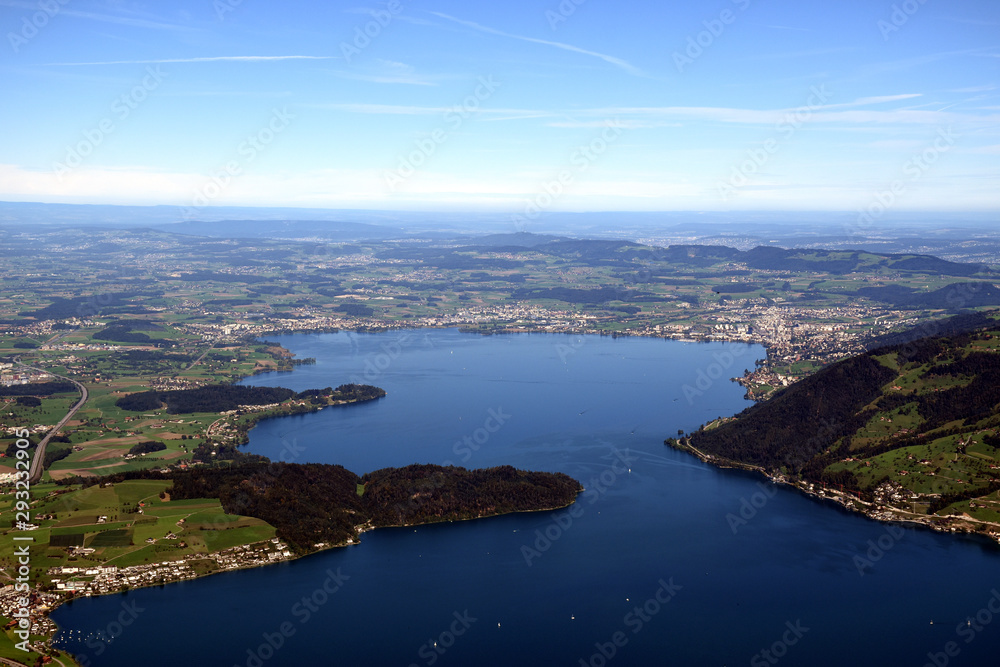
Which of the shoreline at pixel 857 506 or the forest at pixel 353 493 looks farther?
the shoreline at pixel 857 506

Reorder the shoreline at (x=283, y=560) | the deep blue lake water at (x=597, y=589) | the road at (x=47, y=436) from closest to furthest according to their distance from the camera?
1. the deep blue lake water at (x=597, y=589)
2. the shoreline at (x=283, y=560)
3. the road at (x=47, y=436)

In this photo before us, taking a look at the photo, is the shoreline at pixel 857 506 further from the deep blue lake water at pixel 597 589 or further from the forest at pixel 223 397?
the forest at pixel 223 397

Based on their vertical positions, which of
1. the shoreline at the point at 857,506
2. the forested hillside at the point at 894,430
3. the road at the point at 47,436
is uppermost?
the forested hillside at the point at 894,430

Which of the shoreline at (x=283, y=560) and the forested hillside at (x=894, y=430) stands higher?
the forested hillside at (x=894, y=430)

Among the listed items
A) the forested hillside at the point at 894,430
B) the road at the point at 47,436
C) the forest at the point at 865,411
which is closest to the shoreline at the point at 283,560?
the forest at the point at 865,411

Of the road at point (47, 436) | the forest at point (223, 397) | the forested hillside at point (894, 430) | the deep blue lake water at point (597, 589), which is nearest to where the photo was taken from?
the deep blue lake water at point (597, 589)

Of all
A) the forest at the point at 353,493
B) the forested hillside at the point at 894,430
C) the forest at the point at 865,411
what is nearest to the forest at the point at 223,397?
the forest at the point at 353,493

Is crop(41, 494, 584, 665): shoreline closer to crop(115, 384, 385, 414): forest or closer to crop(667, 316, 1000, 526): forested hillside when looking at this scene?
crop(667, 316, 1000, 526): forested hillside

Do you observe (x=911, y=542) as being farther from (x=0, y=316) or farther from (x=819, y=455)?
(x=0, y=316)

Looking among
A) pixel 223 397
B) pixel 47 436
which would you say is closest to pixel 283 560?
pixel 47 436

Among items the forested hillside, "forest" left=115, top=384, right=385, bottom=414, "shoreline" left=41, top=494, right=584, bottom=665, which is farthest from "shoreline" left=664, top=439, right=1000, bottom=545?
"forest" left=115, top=384, right=385, bottom=414
